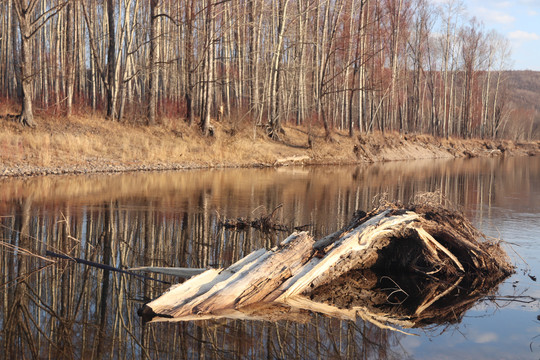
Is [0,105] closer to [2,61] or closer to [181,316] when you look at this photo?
[2,61]

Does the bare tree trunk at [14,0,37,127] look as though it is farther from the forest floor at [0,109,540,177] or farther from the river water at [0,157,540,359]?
the river water at [0,157,540,359]

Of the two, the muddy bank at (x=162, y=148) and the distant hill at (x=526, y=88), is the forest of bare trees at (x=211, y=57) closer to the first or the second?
the muddy bank at (x=162, y=148)

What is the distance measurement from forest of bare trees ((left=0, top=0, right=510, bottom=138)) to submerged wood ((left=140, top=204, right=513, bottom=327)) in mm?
17586

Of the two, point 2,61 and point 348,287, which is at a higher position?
point 2,61

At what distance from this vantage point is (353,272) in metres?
8.07

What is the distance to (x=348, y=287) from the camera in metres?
7.25

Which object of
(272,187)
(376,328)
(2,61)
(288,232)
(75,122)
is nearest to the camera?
(376,328)

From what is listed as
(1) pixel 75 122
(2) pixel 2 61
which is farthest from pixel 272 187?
(2) pixel 2 61

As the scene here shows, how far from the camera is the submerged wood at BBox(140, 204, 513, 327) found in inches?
226

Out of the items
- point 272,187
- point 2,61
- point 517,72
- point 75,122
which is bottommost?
point 272,187

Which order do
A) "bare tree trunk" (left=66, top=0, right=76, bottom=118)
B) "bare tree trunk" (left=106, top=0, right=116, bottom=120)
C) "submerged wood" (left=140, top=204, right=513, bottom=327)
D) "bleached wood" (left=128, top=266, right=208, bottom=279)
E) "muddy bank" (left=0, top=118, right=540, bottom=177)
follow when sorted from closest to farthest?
"submerged wood" (left=140, top=204, right=513, bottom=327)
"bleached wood" (left=128, top=266, right=208, bottom=279)
"muddy bank" (left=0, top=118, right=540, bottom=177)
"bare tree trunk" (left=66, top=0, right=76, bottom=118)
"bare tree trunk" (left=106, top=0, right=116, bottom=120)

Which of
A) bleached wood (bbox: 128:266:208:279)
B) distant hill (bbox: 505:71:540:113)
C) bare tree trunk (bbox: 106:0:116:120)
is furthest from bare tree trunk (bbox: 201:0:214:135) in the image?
distant hill (bbox: 505:71:540:113)

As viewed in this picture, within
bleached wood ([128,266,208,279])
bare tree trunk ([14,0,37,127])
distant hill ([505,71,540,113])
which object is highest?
distant hill ([505,71,540,113])

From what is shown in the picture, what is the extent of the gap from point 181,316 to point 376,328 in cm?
202
